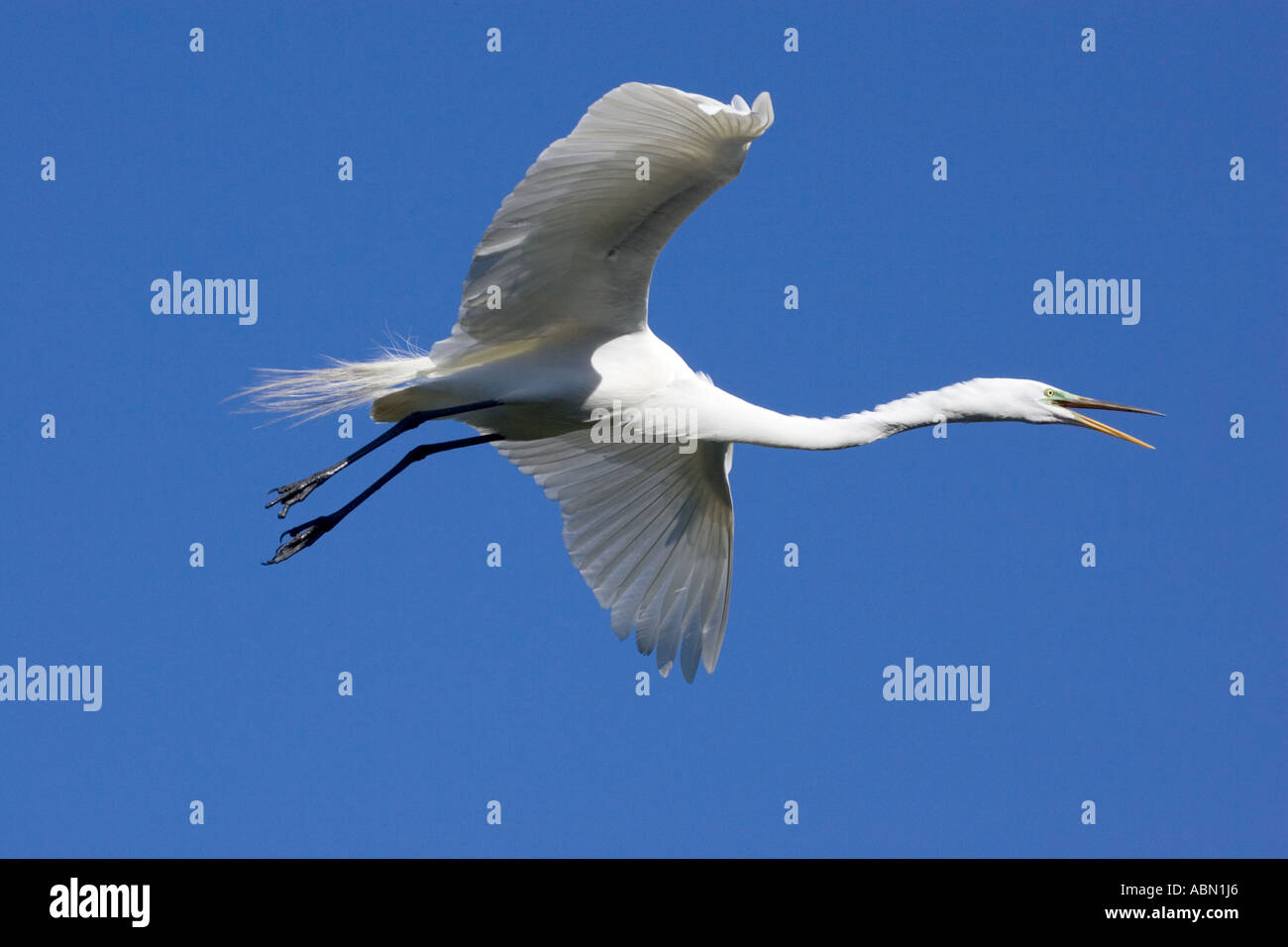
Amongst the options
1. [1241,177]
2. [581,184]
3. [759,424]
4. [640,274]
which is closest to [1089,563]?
[1241,177]

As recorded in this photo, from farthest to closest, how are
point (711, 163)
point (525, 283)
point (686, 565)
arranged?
1. point (686, 565)
2. point (525, 283)
3. point (711, 163)

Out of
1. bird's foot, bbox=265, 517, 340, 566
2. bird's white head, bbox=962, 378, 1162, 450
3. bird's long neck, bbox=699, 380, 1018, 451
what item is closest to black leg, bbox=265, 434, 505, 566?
bird's foot, bbox=265, 517, 340, 566

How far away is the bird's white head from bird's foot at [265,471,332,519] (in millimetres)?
3471

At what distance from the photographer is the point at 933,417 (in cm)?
805

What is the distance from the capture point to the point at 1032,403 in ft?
26.8

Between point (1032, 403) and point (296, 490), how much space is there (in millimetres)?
3975

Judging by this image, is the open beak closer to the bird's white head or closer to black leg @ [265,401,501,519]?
the bird's white head

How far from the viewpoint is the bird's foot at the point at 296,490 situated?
8414mm

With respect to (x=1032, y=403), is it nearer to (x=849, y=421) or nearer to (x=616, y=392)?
(x=849, y=421)

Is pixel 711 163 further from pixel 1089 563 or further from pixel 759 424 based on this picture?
pixel 1089 563

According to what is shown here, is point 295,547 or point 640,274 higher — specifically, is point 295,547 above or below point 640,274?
below

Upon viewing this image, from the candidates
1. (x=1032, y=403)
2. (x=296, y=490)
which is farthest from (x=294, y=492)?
(x=1032, y=403)

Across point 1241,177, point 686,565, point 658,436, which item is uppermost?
point 1241,177

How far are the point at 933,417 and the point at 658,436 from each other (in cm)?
143
